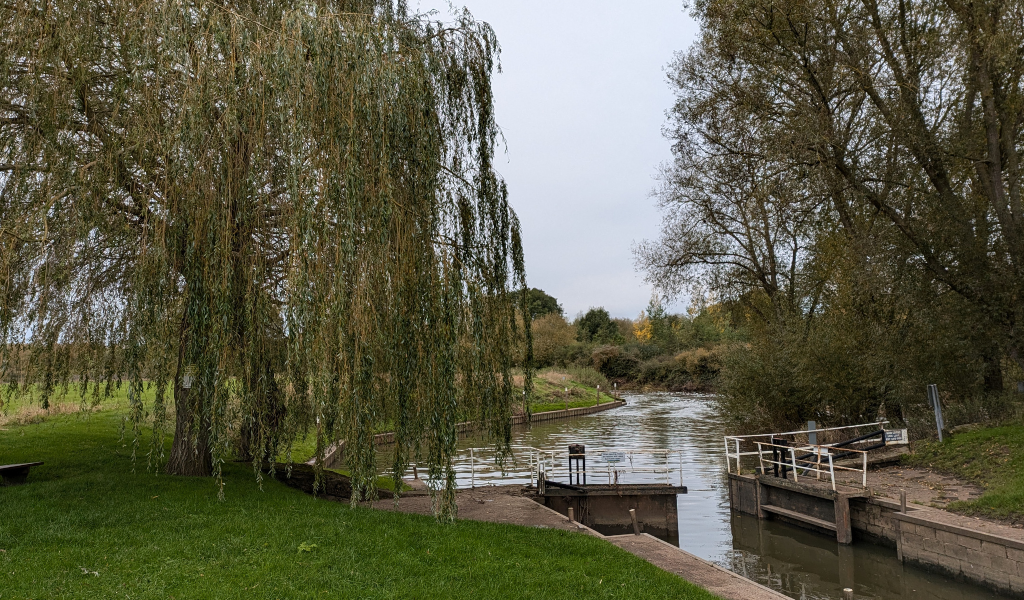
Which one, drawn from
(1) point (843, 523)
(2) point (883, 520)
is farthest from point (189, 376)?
(2) point (883, 520)

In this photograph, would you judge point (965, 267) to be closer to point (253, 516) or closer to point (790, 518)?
point (790, 518)

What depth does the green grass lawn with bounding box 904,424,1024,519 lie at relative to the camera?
1026 centimetres

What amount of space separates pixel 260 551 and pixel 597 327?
252ft

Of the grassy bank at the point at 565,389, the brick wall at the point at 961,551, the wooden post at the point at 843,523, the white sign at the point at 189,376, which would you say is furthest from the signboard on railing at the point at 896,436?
the grassy bank at the point at 565,389

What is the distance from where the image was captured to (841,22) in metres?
16.0

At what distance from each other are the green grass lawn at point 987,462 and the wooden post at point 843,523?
5.62ft

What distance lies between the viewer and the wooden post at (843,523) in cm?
1181

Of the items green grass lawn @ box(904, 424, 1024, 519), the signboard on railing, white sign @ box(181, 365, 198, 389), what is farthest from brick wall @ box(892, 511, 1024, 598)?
white sign @ box(181, 365, 198, 389)

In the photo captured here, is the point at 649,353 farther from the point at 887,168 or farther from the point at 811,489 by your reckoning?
the point at 811,489

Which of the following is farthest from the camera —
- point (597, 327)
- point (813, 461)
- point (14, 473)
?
point (597, 327)

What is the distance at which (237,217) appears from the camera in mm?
8148

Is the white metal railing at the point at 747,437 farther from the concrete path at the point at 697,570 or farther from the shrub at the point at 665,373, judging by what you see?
the shrub at the point at 665,373

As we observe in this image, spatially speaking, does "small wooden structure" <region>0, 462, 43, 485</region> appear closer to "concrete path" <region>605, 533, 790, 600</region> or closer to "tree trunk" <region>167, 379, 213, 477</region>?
"tree trunk" <region>167, 379, 213, 477</region>

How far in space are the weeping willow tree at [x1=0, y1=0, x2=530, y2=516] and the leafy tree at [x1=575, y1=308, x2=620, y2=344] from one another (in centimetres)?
6798
